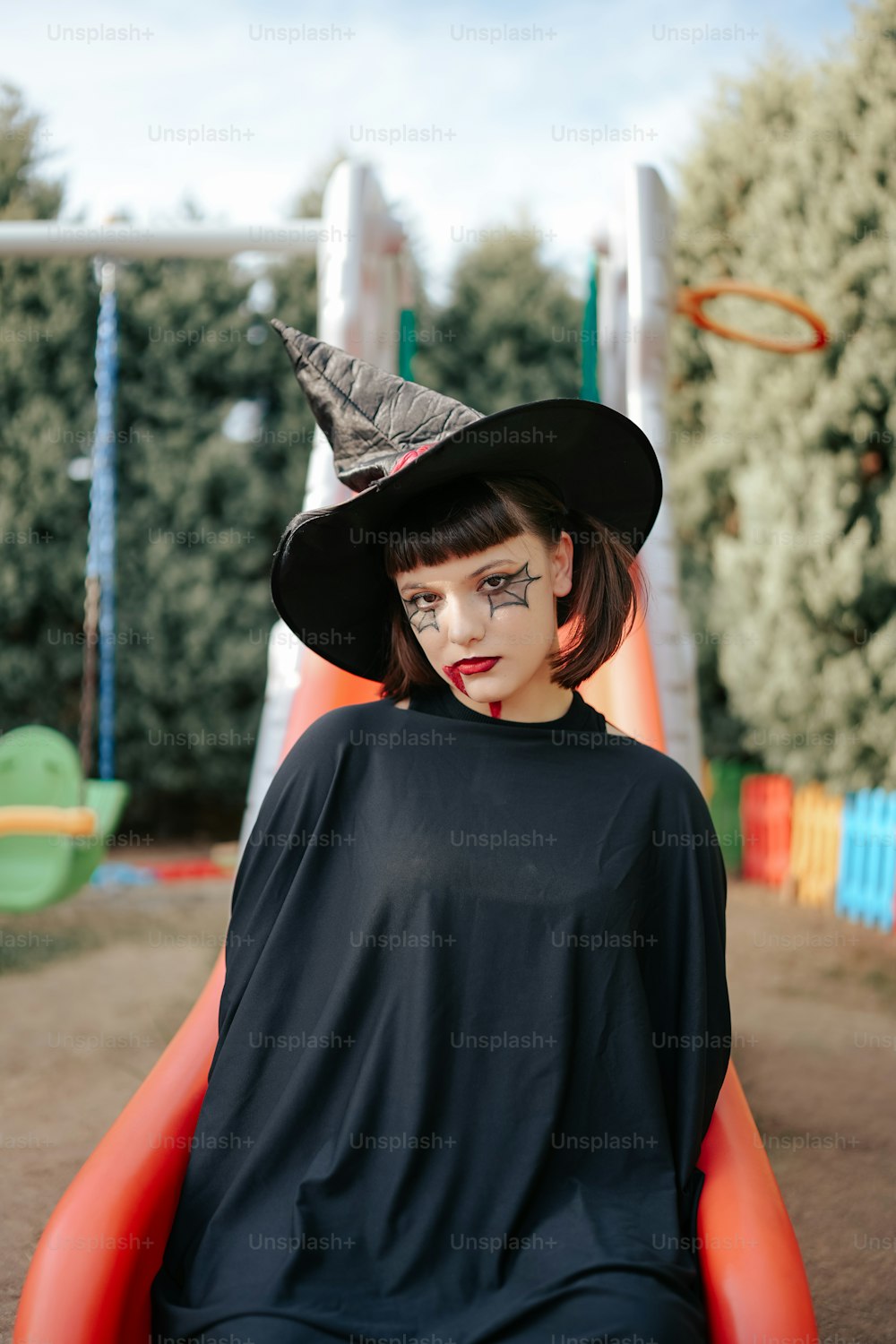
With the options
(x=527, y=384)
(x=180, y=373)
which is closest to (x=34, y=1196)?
(x=180, y=373)

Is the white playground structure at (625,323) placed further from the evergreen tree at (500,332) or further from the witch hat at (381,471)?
the evergreen tree at (500,332)

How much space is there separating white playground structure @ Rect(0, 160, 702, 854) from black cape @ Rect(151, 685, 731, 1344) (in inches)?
50.5

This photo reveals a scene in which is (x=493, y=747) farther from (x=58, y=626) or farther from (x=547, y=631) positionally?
(x=58, y=626)

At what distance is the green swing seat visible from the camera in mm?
4613

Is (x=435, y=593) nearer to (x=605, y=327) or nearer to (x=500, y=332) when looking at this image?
(x=605, y=327)

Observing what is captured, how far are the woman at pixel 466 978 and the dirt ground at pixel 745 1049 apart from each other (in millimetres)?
1226

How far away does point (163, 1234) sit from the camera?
60.5 inches

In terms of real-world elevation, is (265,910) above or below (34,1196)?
above

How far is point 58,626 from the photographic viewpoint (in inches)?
323

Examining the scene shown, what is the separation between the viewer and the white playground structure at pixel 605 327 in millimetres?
3025

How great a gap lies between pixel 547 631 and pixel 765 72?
24.9 ft

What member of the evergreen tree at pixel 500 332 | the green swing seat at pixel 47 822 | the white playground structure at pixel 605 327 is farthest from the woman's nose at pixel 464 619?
the evergreen tree at pixel 500 332

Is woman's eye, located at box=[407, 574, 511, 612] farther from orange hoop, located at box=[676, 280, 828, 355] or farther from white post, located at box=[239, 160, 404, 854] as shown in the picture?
orange hoop, located at box=[676, 280, 828, 355]

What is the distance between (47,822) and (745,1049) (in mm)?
2927
